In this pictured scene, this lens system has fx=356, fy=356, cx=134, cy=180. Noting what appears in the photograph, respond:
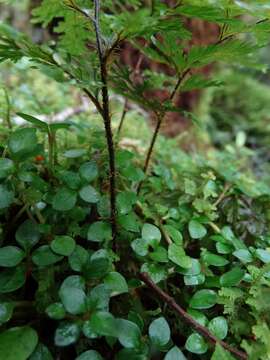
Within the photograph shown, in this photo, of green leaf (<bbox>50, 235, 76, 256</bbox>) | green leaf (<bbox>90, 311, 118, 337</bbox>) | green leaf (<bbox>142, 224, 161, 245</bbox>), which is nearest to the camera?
green leaf (<bbox>90, 311, 118, 337</bbox>)

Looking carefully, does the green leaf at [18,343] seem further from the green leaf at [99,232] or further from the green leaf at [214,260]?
the green leaf at [214,260]

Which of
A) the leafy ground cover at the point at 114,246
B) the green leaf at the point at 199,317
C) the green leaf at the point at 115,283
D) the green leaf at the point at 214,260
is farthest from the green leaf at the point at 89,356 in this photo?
the green leaf at the point at 214,260

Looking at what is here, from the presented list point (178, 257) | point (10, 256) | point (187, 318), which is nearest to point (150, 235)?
point (178, 257)

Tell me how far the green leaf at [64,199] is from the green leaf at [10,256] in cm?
11

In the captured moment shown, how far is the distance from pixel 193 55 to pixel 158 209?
1.20 feet

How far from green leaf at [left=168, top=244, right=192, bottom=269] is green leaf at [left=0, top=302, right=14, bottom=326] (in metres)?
0.31

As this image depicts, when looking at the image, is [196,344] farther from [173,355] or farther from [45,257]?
[45,257]

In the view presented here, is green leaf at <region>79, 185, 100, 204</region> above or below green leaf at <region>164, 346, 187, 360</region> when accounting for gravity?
above

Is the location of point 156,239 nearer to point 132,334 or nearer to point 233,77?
point 132,334

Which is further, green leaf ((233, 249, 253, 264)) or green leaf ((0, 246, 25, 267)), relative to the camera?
green leaf ((233, 249, 253, 264))

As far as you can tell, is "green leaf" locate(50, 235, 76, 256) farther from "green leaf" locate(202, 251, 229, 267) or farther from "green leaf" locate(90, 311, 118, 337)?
"green leaf" locate(202, 251, 229, 267)

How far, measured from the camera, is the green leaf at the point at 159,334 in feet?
2.05

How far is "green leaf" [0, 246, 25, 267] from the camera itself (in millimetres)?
639

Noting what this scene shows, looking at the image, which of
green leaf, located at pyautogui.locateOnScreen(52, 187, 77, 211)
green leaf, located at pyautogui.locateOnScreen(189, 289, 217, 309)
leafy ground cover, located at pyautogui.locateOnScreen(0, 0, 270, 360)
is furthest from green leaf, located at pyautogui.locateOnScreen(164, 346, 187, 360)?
green leaf, located at pyautogui.locateOnScreen(52, 187, 77, 211)
